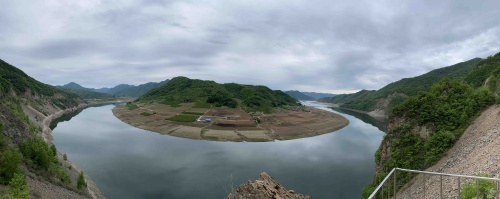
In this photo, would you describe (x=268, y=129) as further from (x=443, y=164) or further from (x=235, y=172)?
(x=443, y=164)

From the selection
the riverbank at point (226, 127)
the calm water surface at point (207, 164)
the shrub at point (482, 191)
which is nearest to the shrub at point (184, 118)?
the riverbank at point (226, 127)

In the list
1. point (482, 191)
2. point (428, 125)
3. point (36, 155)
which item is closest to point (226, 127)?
point (36, 155)

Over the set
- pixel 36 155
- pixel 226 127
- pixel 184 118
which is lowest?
pixel 226 127

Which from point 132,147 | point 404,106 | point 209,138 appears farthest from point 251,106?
point 404,106

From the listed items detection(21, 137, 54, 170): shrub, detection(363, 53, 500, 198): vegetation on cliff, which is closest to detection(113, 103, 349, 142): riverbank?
detection(21, 137, 54, 170): shrub

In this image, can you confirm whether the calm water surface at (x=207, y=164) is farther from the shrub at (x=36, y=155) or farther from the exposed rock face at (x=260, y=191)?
the exposed rock face at (x=260, y=191)

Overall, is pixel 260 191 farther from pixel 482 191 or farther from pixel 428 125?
pixel 428 125

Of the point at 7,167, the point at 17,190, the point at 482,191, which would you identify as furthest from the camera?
the point at 7,167
